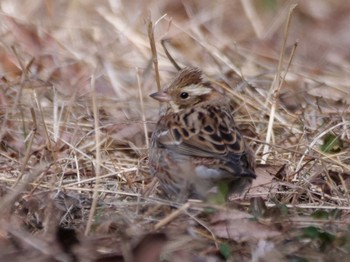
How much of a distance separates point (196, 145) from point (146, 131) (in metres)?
1.18

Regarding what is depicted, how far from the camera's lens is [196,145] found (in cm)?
621

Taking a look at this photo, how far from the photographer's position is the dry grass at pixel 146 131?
515cm

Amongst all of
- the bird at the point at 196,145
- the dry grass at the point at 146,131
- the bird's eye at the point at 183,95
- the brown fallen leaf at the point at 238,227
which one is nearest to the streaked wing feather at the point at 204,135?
the bird at the point at 196,145

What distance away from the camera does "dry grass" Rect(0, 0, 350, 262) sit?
515 cm

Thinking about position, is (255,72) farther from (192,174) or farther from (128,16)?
(192,174)

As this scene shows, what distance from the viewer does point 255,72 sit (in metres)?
9.41

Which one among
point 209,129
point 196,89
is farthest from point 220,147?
point 196,89

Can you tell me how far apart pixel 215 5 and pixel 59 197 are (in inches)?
230

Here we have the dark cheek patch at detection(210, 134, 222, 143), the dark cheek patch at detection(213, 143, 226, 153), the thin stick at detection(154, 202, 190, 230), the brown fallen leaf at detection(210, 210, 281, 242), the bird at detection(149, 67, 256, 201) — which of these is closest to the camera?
the thin stick at detection(154, 202, 190, 230)

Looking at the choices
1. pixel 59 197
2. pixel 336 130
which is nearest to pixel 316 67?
pixel 336 130

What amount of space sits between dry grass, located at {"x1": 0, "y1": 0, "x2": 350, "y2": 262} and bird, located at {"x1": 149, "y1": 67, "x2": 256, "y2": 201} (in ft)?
0.61

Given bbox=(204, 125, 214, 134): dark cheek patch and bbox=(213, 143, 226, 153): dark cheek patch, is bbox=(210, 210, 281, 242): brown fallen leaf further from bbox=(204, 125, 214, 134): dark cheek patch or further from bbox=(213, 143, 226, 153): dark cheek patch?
bbox=(204, 125, 214, 134): dark cheek patch

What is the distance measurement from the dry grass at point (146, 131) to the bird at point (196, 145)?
0.61 ft

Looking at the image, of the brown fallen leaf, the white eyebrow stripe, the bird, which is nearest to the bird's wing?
the bird
